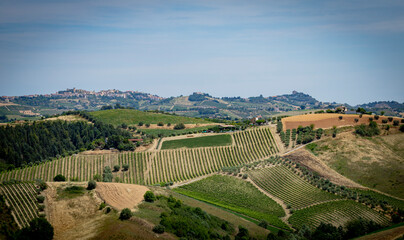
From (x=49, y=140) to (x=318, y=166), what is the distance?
11075cm

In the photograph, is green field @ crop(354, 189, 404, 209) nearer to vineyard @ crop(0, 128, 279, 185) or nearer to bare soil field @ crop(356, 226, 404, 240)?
bare soil field @ crop(356, 226, 404, 240)

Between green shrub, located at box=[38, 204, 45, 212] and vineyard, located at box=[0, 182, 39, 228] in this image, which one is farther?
green shrub, located at box=[38, 204, 45, 212]

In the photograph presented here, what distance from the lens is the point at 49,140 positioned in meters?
137

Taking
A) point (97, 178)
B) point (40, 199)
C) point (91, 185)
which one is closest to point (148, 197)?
point (91, 185)

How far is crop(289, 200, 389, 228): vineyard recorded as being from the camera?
249 ft

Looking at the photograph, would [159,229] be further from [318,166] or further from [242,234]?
[318,166]

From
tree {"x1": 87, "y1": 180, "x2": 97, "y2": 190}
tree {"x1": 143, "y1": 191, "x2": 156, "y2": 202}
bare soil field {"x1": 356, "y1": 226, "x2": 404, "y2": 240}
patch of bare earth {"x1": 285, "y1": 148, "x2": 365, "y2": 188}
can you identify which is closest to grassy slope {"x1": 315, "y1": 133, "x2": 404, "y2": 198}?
patch of bare earth {"x1": 285, "y1": 148, "x2": 365, "y2": 188}

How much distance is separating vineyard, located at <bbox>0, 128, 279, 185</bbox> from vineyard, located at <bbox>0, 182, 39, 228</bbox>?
3242 centimetres

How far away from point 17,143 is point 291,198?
4260 inches

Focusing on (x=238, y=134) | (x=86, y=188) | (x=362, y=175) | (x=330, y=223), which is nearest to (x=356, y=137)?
(x=362, y=175)

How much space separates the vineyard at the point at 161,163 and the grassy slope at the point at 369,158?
68.2ft

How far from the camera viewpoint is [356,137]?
393 feet

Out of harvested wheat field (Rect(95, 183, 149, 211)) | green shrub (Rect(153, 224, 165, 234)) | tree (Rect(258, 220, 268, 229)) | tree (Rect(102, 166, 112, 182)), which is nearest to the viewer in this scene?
green shrub (Rect(153, 224, 165, 234))

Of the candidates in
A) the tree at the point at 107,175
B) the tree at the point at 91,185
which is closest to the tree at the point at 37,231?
the tree at the point at 91,185
